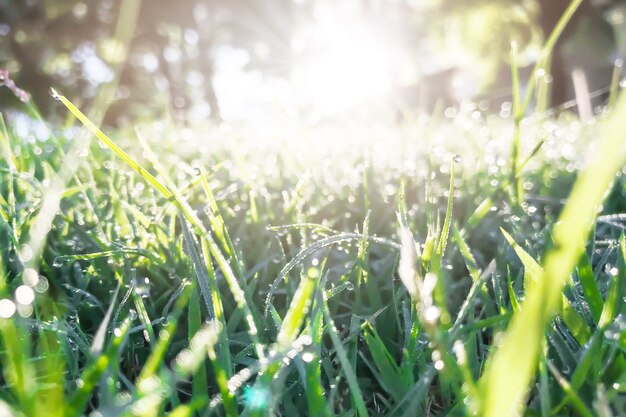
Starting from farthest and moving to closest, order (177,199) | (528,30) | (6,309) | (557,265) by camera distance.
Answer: (528,30) → (177,199) → (6,309) → (557,265)

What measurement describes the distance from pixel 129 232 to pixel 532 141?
6.11ft

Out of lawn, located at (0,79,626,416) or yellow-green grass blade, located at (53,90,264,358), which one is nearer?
lawn, located at (0,79,626,416)

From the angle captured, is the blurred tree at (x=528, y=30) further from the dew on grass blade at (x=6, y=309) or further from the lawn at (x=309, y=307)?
the dew on grass blade at (x=6, y=309)

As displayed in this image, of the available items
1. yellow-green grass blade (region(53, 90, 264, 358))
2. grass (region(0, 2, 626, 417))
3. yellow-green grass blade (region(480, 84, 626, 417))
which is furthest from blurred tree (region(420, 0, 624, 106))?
yellow-green grass blade (region(480, 84, 626, 417))

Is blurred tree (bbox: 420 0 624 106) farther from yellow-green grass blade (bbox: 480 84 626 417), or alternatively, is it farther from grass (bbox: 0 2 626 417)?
yellow-green grass blade (bbox: 480 84 626 417)

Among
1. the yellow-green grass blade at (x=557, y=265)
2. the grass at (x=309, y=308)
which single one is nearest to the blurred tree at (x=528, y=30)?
the grass at (x=309, y=308)

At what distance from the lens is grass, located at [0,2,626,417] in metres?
0.40

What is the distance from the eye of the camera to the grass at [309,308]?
404 millimetres

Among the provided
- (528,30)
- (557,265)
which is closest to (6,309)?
(557,265)

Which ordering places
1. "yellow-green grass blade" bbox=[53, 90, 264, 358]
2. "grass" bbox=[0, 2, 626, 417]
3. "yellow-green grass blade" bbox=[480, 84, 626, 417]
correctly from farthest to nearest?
"yellow-green grass blade" bbox=[53, 90, 264, 358], "grass" bbox=[0, 2, 626, 417], "yellow-green grass blade" bbox=[480, 84, 626, 417]

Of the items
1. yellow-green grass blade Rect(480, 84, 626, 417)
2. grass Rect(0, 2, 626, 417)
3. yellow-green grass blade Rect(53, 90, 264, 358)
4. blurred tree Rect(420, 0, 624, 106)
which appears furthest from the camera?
blurred tree Rect(420, 0, 624, 106)

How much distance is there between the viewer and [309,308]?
695mm

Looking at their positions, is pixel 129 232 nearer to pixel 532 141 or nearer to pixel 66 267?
pixel 66 267

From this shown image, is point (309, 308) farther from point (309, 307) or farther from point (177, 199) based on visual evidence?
point (177, 199)
